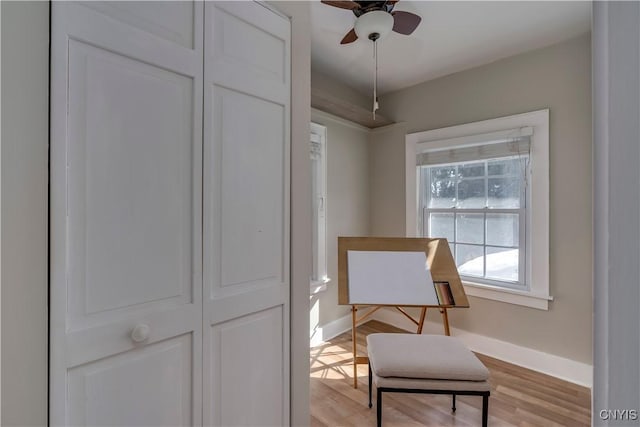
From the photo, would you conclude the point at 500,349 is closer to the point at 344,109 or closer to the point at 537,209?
the point at 537,209

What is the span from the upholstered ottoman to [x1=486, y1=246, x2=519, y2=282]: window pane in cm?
111

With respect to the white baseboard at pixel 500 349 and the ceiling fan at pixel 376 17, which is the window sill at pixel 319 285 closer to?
the white baseboard at pixel 500 349

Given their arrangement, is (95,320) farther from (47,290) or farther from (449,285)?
(449,285)

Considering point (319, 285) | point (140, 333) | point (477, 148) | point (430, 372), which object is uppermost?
point (477, 148)

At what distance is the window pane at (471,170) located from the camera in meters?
2.71

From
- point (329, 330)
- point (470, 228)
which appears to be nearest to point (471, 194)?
point (470, 228)

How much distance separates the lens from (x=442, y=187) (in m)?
2.96

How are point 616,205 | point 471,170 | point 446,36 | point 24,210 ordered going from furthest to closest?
point 471,170
point 446,36
point 24,210
point 616,205

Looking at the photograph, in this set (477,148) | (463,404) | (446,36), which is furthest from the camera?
(477,148)

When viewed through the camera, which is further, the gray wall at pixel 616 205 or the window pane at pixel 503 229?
the window pane at pixel 503 229

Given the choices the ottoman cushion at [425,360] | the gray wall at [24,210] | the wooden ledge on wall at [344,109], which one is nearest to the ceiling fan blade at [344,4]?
the wooden ledge on wall at [344,109]

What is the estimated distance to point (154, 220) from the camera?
928mm

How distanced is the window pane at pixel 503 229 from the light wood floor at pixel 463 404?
0.99 meters

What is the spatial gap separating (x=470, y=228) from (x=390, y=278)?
1043 mm
